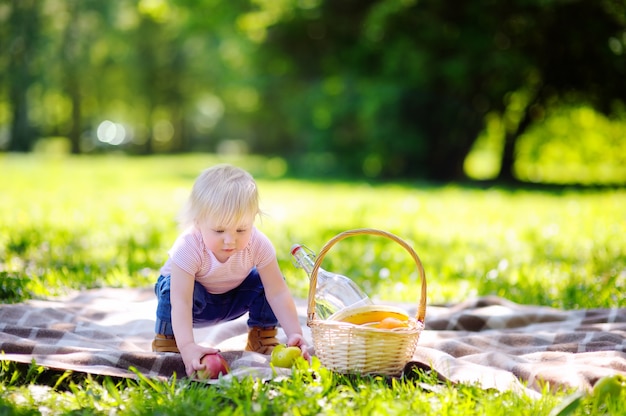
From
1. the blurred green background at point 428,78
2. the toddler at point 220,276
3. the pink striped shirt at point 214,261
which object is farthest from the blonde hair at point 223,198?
the blurred green background at point 428,78

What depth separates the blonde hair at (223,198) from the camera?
3.01 metres

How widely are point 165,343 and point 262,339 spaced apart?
488 mm

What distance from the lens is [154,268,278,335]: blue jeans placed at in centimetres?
339

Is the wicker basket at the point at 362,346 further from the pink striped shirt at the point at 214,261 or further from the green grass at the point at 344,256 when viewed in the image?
the pink striped shirt at the point at 214,261

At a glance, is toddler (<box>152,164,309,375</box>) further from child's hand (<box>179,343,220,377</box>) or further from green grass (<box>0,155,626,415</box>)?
green grass (<box>0,155,626,415</box>)

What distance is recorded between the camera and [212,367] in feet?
9.59

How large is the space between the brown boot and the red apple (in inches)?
21.3

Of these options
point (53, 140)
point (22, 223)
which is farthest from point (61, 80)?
→ point (22, 223)

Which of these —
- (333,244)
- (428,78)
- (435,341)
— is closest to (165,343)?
(333,244)

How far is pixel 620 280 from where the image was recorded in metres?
5.00

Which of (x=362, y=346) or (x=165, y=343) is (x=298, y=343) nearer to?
(x=362, y=346)

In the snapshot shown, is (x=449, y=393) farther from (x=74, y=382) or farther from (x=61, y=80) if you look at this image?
(x=61, y=80)

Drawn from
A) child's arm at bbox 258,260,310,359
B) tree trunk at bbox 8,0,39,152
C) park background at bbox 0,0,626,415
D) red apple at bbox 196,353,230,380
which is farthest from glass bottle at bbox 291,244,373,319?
tree trunk at bbox 8,0,39,152

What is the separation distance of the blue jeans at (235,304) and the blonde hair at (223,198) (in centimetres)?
43
